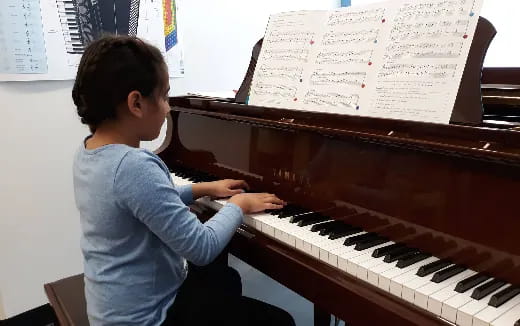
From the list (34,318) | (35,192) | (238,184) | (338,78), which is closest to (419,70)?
(338,78)

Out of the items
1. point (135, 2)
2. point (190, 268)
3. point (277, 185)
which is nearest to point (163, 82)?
point (277, 185)

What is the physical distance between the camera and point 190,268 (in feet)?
5.55

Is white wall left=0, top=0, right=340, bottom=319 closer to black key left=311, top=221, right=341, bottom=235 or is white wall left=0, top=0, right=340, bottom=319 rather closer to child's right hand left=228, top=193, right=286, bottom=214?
child's right hand left=228, top=193, right=286, bottom=214

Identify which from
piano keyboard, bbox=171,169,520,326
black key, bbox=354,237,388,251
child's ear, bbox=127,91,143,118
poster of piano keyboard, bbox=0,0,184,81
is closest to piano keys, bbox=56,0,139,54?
poster of piano keyboard, bbox=0,0,184,81

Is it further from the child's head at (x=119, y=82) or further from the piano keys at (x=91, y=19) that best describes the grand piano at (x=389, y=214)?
the piano keys at (x=91, y=19)

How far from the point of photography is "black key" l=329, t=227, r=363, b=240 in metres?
1.17

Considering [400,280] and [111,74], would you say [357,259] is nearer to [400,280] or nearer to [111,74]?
[400,280]

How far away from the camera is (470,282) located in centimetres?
91

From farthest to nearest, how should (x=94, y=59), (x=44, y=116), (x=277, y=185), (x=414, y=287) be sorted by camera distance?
(x=44, y=116) → (x=277, y=185) → (x=94, y=59) → (x=414, y=287)

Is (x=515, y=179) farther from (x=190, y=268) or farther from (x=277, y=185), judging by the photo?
(x=190, y=268)

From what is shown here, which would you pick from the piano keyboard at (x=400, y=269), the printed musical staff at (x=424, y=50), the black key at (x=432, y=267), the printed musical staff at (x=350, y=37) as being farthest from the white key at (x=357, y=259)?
the printed musical staff at (x=350, y=37)

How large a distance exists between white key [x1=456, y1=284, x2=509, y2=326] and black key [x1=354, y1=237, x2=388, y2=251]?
0.30 metres

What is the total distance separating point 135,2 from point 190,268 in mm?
1679

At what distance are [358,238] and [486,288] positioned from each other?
13.4 inches
